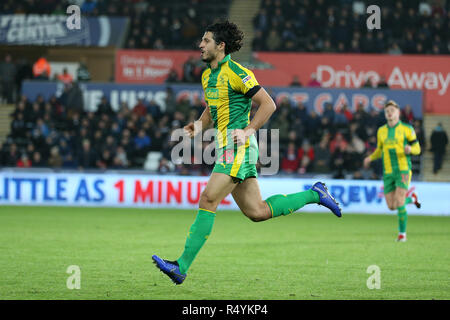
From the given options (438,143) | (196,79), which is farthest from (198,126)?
(196,79)

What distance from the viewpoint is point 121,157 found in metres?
21.4

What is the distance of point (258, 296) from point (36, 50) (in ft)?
88.2

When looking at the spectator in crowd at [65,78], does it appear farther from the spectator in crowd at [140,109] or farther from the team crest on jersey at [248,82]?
the team crest on jersey at [248,82]

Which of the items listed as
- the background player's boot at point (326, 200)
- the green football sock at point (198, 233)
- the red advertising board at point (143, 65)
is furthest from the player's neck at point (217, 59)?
the red advertising board at point (143, 65)

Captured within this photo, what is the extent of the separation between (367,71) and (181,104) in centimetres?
718

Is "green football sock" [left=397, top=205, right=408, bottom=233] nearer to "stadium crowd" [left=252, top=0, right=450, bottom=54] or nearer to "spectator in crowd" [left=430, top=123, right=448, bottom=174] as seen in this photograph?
"spectator in crowd" [left=430, top=123, right=448, bottom=174]

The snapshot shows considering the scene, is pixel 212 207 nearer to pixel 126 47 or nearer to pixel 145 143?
pixel 145 143

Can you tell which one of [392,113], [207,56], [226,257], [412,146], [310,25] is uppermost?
[310,25]

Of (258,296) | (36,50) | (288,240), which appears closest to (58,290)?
(258,296)

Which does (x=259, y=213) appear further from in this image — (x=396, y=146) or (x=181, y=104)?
(x=181, y=104)

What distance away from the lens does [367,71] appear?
26.6 meters

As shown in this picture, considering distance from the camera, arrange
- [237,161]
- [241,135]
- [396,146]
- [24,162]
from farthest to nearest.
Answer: [24,162]
[396,146]
[237,161]
[241,135]

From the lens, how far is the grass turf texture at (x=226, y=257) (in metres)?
7.39

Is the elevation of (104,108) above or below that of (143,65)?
below
